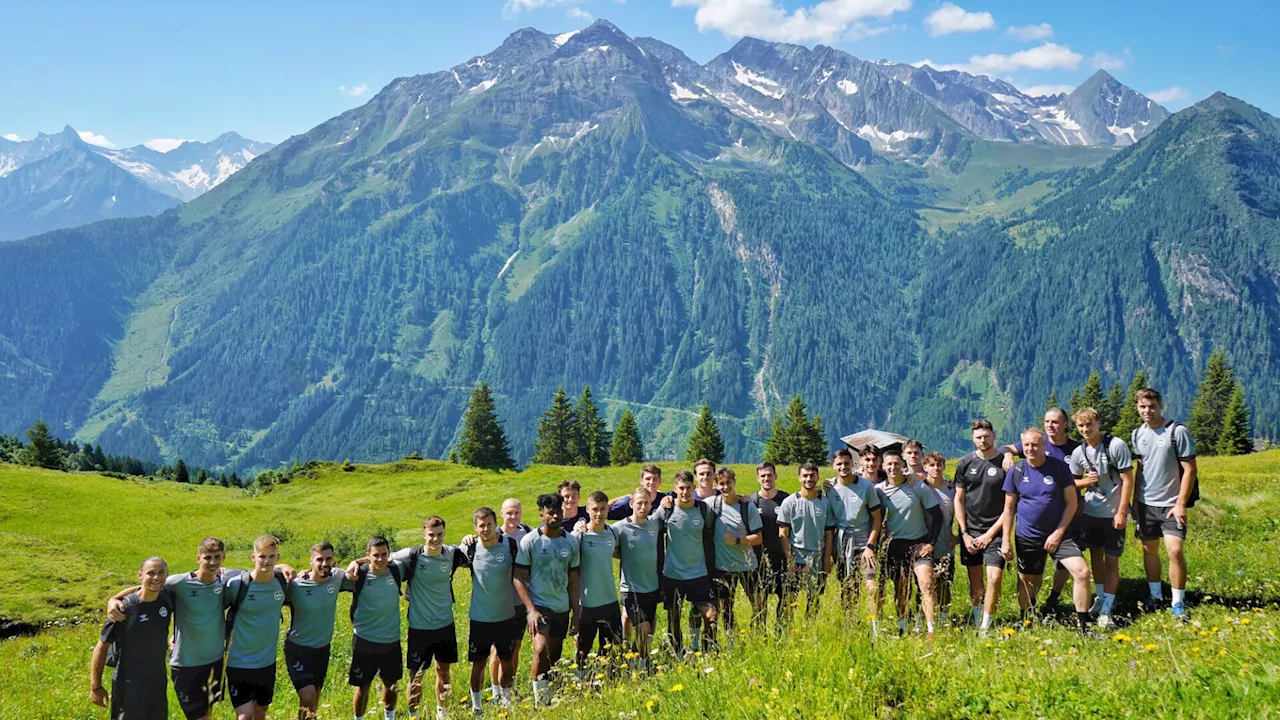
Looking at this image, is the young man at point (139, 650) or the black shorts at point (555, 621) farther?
the black shorts at point (555, 621)

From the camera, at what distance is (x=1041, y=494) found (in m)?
10.2

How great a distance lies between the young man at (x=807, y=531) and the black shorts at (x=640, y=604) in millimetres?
1993

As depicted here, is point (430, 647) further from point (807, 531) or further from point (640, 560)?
point (807, 531)

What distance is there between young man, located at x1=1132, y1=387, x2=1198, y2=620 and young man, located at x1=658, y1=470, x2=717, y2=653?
6.42 meters

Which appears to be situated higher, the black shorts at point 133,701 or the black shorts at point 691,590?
the black shorts at point 691,590

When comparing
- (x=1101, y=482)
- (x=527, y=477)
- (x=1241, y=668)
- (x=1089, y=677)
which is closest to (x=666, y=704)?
(x=1089, y=677)

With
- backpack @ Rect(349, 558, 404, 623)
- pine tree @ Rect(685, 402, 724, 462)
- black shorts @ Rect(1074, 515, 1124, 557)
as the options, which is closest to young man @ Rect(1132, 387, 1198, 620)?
black shorts @ Rect(1074, 515, 1124, 557)

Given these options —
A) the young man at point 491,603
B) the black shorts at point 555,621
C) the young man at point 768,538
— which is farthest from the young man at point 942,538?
the young man at point 491,603

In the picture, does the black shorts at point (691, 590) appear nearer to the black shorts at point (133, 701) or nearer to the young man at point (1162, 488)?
the young man at point (1162, 488)

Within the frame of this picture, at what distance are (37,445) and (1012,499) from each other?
7136 centimetres

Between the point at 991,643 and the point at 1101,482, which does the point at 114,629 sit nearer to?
the point at 991,643

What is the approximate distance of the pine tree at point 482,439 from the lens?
69188 millimetres

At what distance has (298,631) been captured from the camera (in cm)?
962

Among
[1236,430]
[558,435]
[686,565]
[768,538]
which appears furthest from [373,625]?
[1236,430]
